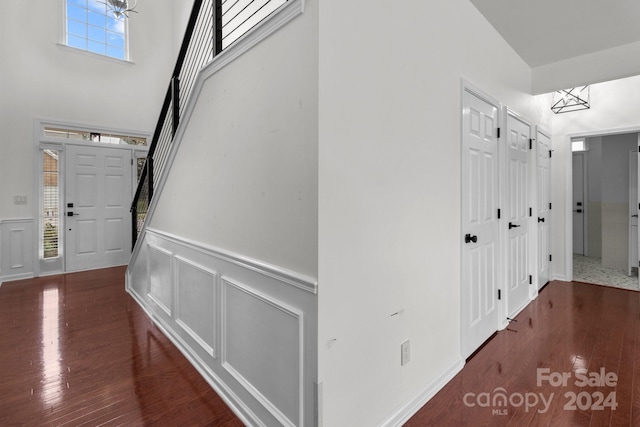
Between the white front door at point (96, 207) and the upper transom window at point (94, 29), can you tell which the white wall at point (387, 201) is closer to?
the white front door at point (96, 207)

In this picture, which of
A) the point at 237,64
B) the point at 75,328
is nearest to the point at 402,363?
the point at 237,64

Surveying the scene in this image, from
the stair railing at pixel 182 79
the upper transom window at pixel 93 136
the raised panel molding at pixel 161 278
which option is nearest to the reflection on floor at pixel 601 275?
the raised panel molding at pixel 161 278

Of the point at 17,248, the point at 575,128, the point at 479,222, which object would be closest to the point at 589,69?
the point at 575,128

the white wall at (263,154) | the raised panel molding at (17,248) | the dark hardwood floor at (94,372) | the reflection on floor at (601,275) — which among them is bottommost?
the dark hardwood floor at (94,372)

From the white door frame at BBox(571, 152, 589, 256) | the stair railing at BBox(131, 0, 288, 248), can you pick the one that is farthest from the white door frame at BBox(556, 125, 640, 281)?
the stair railing at BBox(131, 0, 288, 248)

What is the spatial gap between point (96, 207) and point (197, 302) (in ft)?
14.2

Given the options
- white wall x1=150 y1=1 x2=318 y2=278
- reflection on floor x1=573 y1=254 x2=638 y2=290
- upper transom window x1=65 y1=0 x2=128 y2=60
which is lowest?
reflection on floor x1=573 y1=254 x2=638 y2=290

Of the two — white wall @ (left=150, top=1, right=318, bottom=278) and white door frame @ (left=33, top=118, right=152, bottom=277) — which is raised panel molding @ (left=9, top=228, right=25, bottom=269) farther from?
white wall @ (left=150, top=1, right=318, bottom=278)

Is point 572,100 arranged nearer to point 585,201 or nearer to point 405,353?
point 585,201

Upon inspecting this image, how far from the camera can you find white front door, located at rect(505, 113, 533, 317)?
125 inches

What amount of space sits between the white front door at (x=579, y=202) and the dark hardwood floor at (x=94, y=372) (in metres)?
7.55

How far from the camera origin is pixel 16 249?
4.79m

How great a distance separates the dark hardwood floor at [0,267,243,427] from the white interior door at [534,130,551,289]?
4.03 m

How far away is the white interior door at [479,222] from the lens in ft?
7.86
